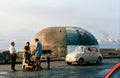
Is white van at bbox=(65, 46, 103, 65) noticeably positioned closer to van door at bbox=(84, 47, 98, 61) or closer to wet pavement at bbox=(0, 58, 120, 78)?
van door at bbox=(84, 47, 98, 61)

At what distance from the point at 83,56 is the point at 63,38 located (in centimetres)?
1644

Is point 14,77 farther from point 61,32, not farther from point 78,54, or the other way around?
point 61,32

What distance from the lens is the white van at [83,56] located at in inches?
1086

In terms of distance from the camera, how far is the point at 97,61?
94.9 feet

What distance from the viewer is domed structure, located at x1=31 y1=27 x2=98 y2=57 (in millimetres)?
43250

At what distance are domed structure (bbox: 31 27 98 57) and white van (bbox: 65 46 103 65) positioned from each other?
1371 cm

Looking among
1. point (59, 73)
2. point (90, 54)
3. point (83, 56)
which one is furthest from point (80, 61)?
point (59, 73)

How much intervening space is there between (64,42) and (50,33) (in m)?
2.43

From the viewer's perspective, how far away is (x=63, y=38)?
4406 centimetres

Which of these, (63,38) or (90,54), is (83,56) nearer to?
(90,54)

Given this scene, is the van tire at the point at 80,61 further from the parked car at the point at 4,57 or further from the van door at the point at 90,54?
the parked car at the point at 4,57

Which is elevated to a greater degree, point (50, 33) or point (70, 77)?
point (50, 33)

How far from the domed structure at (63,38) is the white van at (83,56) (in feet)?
45.0

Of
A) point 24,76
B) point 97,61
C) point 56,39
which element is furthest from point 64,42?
point 24,76
